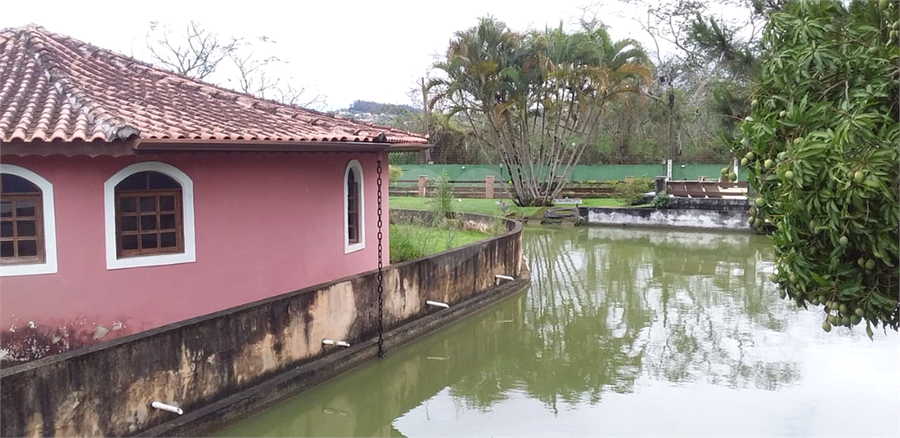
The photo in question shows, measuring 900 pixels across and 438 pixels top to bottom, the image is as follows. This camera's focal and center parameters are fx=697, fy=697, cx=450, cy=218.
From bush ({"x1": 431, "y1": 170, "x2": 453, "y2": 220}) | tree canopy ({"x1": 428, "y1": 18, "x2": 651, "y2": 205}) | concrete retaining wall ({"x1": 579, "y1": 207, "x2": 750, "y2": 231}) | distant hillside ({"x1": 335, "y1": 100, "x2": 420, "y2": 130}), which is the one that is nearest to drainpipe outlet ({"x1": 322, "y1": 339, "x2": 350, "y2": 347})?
bush ({"x1": 431, "y1": 170, "x2": 453, "y2": 220})

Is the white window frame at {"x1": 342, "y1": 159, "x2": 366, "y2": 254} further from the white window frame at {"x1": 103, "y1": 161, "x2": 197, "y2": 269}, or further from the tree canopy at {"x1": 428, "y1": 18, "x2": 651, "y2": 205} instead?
the tree canopy at {"x1": 428, "y1": 18, "x2": 651, "y2": 205}

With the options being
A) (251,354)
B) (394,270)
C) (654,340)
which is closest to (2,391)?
(251,354)

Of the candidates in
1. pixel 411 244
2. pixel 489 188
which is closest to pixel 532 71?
pixel 489 188

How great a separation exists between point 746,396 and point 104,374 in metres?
6.99

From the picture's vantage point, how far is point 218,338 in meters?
7.13

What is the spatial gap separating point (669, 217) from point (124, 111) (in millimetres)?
20638

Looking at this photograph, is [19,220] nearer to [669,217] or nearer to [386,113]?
[669,217]

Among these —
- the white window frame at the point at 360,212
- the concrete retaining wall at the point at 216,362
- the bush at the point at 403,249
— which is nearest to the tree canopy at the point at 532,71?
the bush at the point at 403,249

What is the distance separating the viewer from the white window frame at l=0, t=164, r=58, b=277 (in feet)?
25.4

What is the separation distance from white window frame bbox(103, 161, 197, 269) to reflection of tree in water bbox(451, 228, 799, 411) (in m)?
3.85

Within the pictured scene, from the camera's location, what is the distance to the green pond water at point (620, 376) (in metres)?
7.59

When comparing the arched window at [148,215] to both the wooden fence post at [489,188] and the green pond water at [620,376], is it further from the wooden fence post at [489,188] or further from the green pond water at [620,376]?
the wooden fence post at [489,188]

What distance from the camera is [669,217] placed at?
2514cm

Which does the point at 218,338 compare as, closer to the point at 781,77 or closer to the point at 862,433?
the point at 781,77
